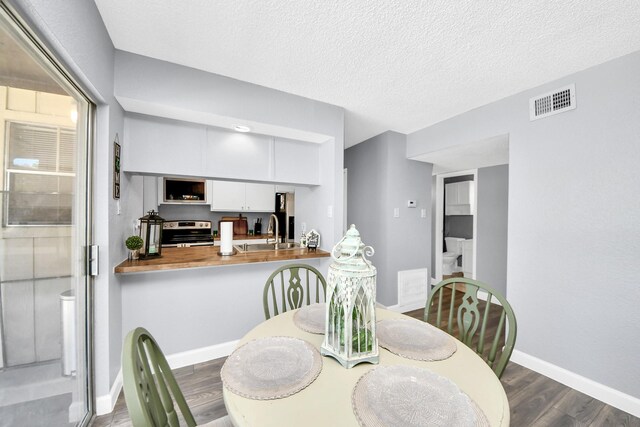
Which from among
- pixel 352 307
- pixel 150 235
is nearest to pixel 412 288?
pixel 352 307

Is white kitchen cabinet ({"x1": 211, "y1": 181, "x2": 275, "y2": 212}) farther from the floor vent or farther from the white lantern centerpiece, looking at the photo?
the white lantern centerpiece

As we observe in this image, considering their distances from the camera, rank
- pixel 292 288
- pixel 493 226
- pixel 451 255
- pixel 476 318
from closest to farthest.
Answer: pixel 476 318 < pixel 292 288 < pixel 493 226 < pixel 451 255

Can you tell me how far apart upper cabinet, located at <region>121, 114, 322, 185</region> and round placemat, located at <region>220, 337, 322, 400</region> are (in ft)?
5.62

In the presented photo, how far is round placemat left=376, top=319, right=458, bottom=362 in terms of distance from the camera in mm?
1008

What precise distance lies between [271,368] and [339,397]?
27 cm

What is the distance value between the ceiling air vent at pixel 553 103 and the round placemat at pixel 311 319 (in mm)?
2460

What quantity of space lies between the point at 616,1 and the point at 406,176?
2279 mm

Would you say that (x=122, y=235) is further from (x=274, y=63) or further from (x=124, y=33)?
(x=274, y=63)

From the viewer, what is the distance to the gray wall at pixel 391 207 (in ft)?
10.9

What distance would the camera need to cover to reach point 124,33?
1604mm

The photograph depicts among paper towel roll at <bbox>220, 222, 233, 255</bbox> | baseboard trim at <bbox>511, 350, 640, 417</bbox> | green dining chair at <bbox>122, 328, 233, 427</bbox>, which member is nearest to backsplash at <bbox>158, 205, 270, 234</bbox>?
paper towel roll at <bbox>220, 222, 233, 255</bbox>

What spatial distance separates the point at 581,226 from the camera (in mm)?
1933

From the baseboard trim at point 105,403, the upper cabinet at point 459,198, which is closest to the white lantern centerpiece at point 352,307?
the baseboard trim at point 105,403

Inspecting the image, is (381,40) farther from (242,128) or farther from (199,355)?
(199,355)
